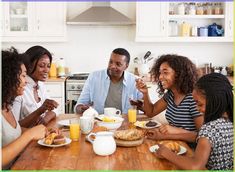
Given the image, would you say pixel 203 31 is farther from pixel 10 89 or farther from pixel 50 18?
pixel 10 89

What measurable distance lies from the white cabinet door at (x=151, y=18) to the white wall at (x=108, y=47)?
310 millimetres

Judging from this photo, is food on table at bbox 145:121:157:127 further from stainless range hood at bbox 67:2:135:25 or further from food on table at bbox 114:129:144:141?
stainless range hood at bbox 67:2:135:25

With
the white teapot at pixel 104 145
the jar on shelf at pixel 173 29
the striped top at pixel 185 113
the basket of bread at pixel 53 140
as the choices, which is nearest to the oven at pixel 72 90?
the jar on shelf at pixel 173 29

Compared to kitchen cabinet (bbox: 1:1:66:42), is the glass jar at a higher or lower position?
higher

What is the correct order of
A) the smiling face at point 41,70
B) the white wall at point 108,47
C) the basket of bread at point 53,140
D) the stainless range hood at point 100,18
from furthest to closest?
the white wall at point 108,47
the stainless range hood at point 100,18
the smiling face at point 41,70
the basket of bread at point 53,140

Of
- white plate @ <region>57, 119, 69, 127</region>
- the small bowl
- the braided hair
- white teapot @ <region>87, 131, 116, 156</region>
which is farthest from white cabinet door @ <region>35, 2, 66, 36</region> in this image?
the braided hair

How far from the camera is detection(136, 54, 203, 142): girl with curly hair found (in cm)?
209

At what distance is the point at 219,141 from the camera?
1637mm

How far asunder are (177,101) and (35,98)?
42.9 inches

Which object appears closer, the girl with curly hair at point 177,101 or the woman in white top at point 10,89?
the woman in white top at point 10,89

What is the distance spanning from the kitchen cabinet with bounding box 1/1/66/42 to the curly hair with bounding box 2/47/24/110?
267 centimetres

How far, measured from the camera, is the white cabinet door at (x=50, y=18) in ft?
15.0

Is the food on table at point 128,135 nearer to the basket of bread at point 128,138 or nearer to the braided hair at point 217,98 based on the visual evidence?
the basket of bread at point 128,138

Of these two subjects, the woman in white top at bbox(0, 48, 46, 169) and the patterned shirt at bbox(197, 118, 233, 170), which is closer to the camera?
the patterned shirt at bbox(197, 118, 233, 170)
